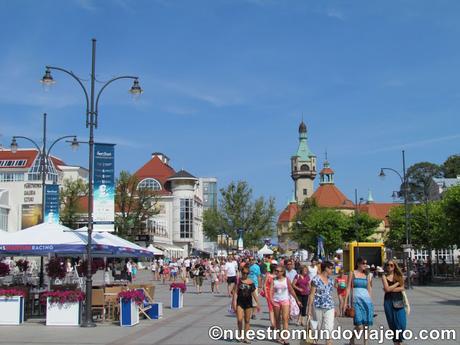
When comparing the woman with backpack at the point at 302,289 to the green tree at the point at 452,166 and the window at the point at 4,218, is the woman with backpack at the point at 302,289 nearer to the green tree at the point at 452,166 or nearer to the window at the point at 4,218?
the window at the point at 4,218

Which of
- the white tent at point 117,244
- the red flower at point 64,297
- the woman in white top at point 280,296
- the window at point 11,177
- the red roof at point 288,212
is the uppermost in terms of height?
the window at point 11,177

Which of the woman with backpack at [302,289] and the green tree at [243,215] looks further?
the green tree at [243,215]

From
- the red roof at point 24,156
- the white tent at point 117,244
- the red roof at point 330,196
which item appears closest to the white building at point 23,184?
the red roof at point 24,156

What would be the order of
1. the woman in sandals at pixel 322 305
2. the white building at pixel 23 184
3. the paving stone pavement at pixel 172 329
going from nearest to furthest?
the woman in sandals at pixel 322 305
the paving stone pavement at pixel 172 329
the white building at pixel 23 184

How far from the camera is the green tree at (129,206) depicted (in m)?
62.9

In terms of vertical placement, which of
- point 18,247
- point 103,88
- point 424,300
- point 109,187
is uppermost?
point 103,88

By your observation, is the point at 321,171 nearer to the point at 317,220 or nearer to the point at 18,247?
the point at 317,220

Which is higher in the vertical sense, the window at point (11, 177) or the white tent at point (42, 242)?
the window at point (11, 177)

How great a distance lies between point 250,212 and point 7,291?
5251 centimetres

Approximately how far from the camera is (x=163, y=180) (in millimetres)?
106312

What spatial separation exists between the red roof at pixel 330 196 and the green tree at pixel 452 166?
49144mm

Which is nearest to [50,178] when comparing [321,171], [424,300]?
[424,300]

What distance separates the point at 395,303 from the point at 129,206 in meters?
54.7

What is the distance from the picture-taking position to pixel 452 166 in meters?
109
